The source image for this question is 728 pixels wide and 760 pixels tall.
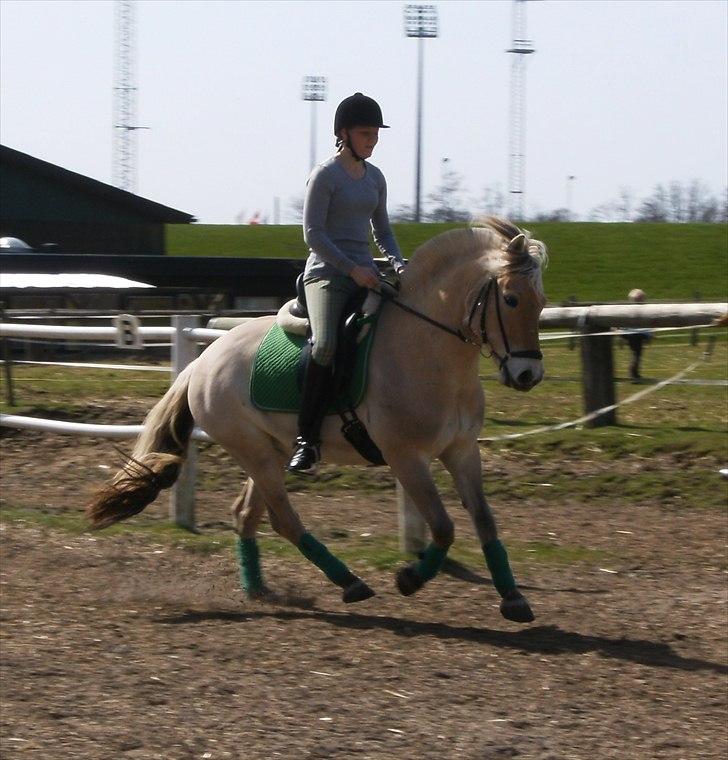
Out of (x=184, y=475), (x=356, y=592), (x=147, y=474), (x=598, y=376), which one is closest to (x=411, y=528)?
(x=356, y=592)

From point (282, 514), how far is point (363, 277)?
1460mm

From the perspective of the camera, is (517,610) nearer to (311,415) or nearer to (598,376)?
(311,415)

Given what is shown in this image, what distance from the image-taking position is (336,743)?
179 inches

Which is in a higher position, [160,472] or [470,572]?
[160,472]

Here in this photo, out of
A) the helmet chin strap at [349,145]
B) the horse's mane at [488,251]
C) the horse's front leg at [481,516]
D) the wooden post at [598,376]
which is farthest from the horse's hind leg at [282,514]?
the wooden post at [598,376]

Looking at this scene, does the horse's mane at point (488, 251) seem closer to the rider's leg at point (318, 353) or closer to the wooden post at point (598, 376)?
the rider's leg at point (318, 353)

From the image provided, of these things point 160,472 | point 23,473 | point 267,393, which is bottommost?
point 23,473

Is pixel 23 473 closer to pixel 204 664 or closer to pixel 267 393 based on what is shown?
pixel 267 393

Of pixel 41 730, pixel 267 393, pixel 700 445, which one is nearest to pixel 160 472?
pixel 267 393

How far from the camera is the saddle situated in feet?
21.2

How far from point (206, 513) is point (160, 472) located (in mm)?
2048

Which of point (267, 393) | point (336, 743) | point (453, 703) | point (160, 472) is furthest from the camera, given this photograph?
point (160, 472)

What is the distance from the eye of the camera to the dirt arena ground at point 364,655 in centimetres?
462

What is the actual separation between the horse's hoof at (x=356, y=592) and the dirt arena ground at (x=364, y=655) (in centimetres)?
9
